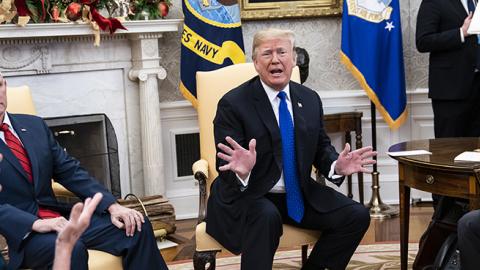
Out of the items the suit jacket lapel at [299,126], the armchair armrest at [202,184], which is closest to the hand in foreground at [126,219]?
the armchair armrest at [202,184]

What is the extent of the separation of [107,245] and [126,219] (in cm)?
13

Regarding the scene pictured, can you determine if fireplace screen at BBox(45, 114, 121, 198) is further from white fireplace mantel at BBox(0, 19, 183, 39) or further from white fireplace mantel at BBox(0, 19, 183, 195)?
white fireplace mantel at BBox(0, 19, 183, 39)

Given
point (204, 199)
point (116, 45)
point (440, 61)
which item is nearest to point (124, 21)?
point (116, 45)

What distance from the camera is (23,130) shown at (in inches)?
130

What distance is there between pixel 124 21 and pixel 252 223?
83.3 inches

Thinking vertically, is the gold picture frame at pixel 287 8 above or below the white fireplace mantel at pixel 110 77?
above

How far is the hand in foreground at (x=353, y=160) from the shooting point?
332 centimetres

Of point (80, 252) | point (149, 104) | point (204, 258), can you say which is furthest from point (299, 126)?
point (149, 104)

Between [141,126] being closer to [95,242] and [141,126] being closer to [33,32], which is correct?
[33,32]

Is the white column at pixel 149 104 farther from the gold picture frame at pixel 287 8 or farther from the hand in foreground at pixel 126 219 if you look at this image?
the hand in foreground at pixel 126 219

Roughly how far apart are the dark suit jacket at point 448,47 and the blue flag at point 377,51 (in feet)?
1.49

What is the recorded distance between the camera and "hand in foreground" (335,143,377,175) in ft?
10.9

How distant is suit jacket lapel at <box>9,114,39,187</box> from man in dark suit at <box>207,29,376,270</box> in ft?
2.52

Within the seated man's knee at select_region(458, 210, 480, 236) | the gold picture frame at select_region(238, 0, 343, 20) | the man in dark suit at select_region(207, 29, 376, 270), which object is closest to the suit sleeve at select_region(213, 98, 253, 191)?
the man in dark suit at select_region(207, 29, 376, 270)
